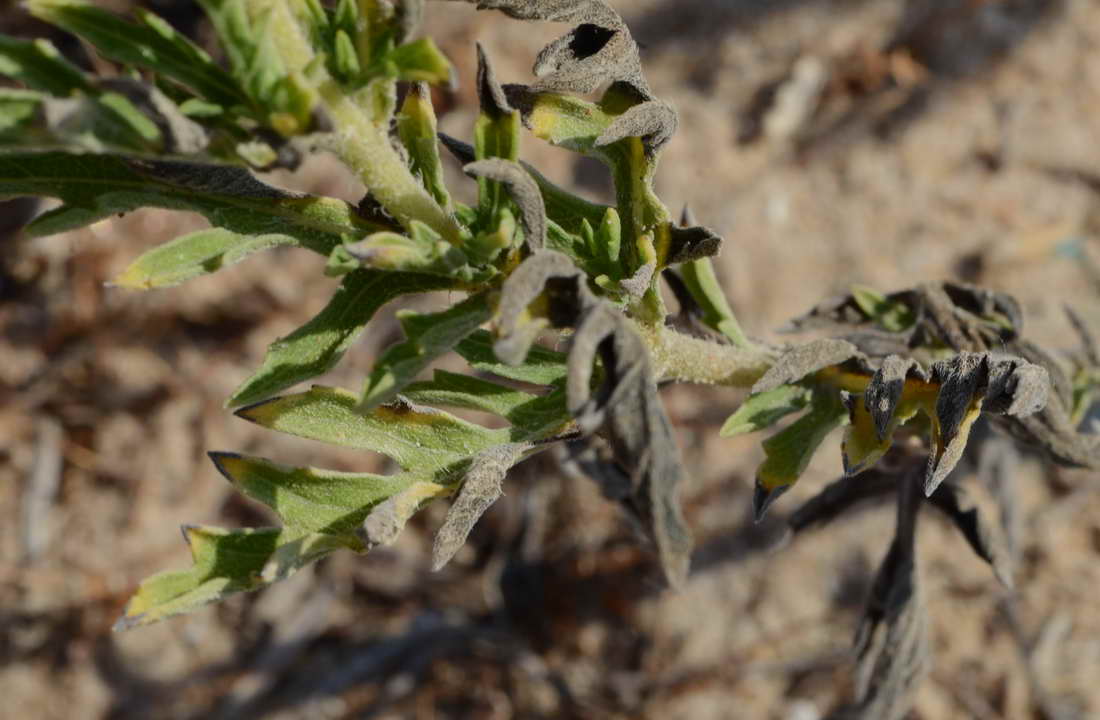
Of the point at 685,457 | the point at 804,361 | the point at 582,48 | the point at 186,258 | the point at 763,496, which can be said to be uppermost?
the point at 582,48

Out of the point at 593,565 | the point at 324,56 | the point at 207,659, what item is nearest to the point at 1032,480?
the point at 593,565

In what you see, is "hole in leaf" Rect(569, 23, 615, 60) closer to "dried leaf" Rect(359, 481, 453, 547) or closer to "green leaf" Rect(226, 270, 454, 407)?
"green leaf" Rect(226, 270, 454, 407)

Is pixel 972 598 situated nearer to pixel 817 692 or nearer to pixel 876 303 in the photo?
pixel 817 692

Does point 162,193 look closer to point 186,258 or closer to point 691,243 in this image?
point 186,258

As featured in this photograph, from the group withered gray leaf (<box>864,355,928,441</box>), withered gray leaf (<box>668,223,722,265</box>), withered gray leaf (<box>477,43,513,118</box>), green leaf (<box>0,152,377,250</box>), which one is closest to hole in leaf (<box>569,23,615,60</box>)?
withered gray leaf (<box>477,43,513,118</box>)

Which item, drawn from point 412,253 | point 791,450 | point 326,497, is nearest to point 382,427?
point 326,497
